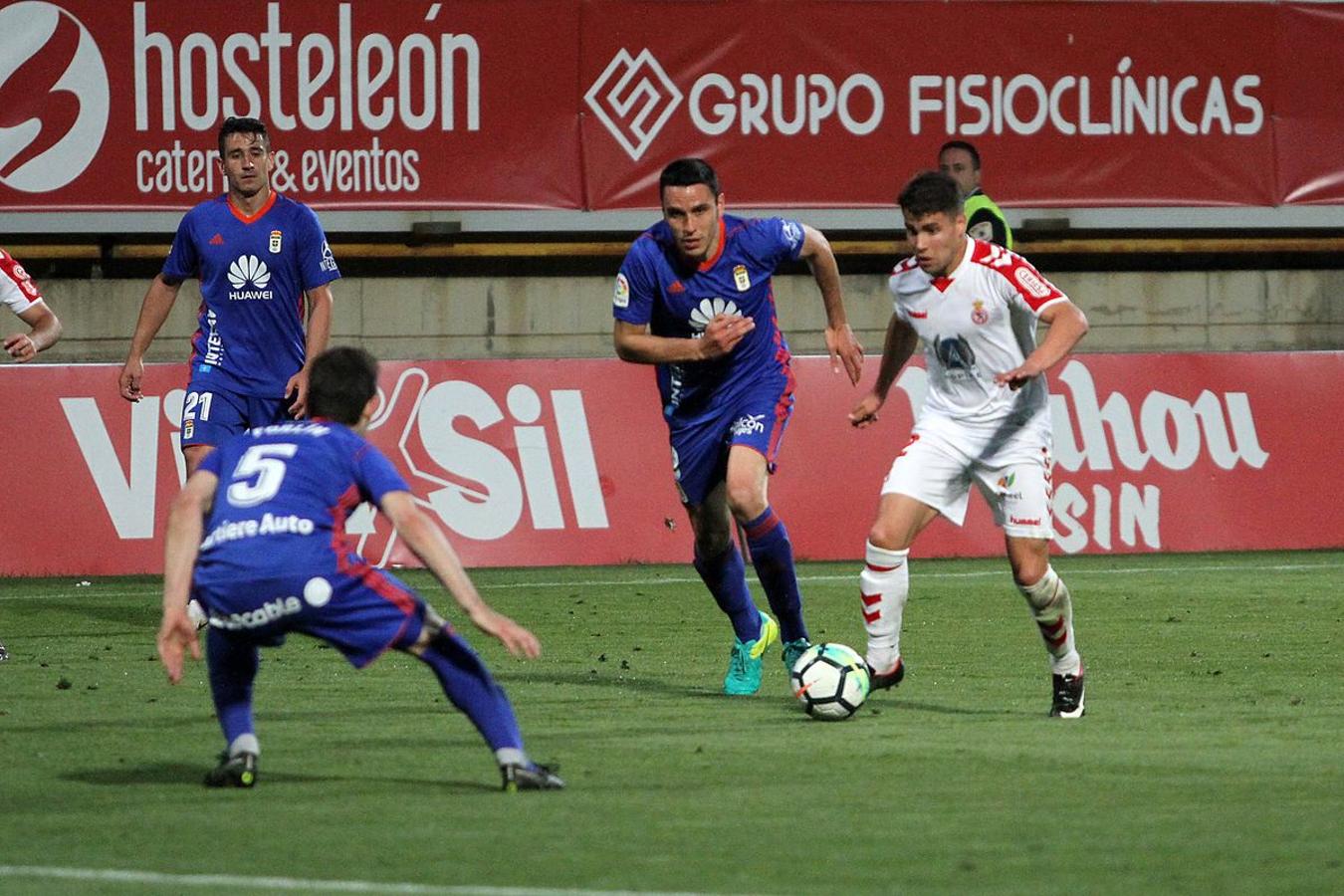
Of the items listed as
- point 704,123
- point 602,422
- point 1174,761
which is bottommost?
point 1174,761

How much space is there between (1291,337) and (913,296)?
36.7 ft

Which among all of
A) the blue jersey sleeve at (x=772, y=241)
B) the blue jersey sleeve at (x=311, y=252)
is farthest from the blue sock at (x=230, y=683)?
the blue jersey sleeve at (x=311, y=252)

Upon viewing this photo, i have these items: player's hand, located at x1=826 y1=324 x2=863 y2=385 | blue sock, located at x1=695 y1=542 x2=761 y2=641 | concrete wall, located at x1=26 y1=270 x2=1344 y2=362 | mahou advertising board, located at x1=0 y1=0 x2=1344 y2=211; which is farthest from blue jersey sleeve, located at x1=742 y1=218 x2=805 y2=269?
concrete wall, located at x1=26 y1=270 x2=1344 y2=362

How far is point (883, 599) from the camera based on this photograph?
8.35m

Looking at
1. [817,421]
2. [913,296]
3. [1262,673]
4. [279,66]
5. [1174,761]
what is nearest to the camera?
[1174,761]

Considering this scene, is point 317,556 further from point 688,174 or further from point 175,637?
point 688,174

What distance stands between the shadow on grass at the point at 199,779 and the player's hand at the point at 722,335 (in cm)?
252

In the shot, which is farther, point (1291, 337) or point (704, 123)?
point (1291, 337)

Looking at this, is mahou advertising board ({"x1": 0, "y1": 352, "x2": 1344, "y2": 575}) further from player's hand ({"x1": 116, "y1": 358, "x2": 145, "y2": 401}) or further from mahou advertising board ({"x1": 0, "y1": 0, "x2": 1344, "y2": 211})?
player's hand ({"x1": 116, "y1": 358, "x2": 145, "y2": 401})

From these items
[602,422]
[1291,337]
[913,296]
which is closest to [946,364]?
[913,296]

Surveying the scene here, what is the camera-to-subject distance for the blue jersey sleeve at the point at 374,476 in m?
6.20

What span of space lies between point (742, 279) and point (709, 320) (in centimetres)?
20

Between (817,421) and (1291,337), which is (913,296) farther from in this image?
(1291,337)

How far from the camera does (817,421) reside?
49.8ft
